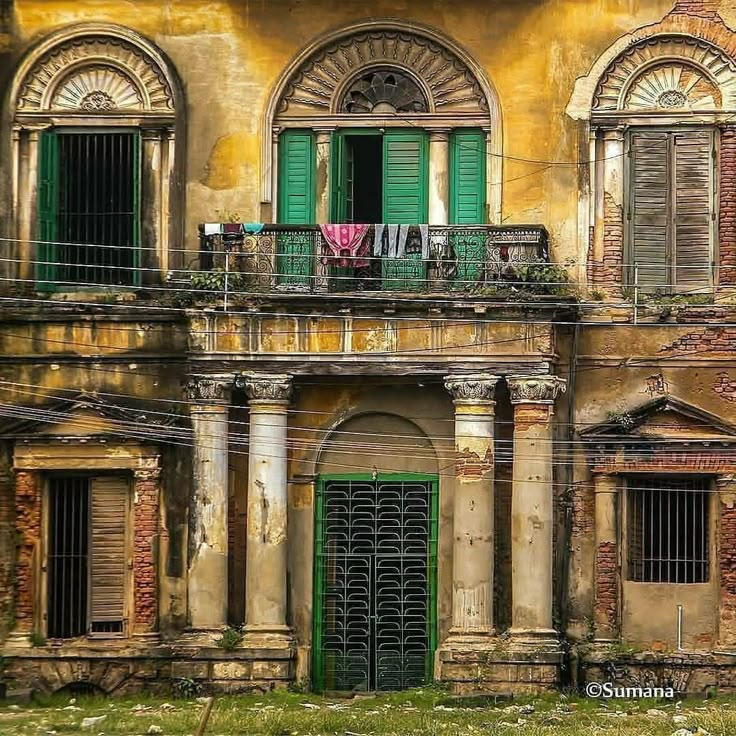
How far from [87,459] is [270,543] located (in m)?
2.88

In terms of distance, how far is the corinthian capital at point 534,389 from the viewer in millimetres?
27016

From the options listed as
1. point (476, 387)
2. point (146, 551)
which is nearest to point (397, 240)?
point (476, 387)

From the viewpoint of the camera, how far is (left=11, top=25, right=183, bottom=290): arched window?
28547mm

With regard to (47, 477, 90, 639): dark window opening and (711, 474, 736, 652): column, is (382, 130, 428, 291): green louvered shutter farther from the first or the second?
(47, 477, 90, 639): dark window opening

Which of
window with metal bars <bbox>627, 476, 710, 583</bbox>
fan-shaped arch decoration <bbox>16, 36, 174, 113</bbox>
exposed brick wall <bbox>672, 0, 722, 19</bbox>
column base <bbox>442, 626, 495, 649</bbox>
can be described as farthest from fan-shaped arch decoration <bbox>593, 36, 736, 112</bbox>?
column base <bbox>442, 626, 495, 649</bbox>

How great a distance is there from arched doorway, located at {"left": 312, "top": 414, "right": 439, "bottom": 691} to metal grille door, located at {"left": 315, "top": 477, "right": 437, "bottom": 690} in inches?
0.5

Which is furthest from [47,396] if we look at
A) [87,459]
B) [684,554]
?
[684,554]

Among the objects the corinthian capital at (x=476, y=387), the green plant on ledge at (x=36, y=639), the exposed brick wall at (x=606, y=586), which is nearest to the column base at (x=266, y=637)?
the green plant on ledge at (x=36, y=639)

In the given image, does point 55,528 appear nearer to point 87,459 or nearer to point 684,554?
point 87,459

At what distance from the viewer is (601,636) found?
90.5ft

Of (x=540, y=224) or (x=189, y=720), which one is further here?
(x=540, y=224)

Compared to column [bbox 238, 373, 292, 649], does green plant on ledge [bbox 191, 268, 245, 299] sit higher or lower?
higher

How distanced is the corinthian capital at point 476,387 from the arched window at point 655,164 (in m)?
2.25

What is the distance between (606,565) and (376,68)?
761cm
